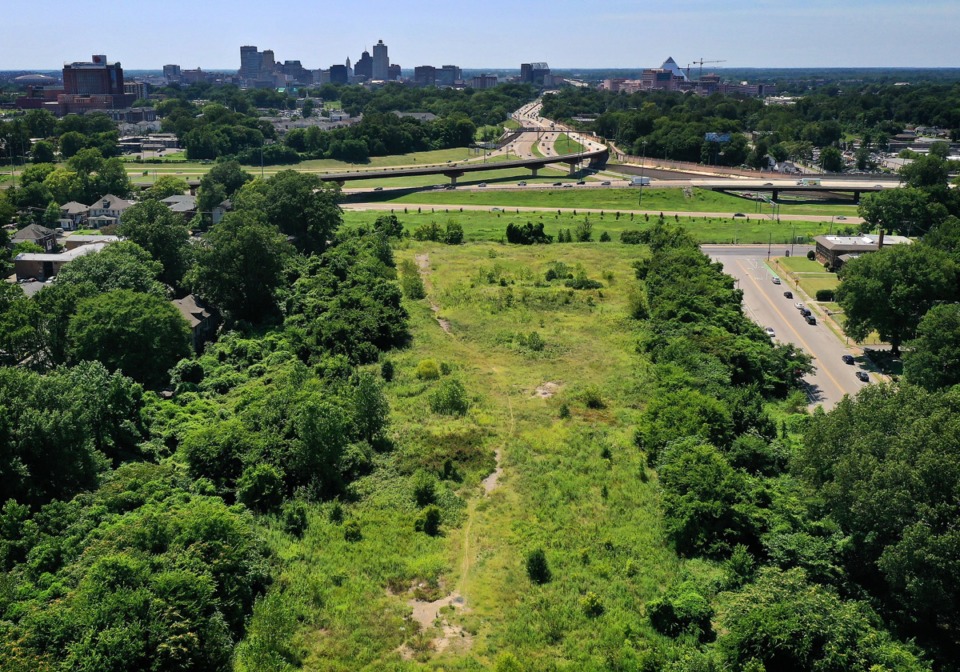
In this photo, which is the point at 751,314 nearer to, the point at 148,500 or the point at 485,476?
the point at 485,476

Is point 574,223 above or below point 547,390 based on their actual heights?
above

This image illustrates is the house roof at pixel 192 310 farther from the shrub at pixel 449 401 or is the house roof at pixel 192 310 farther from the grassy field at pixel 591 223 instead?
the grassy field at pixel 591 223

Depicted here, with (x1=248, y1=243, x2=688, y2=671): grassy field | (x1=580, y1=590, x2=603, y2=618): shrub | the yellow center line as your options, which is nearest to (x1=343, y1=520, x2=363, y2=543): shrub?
(x1=248, y1=243, x2=688, y2=671): grassy field

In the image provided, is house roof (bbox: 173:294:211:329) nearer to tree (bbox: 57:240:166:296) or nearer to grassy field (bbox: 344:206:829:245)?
tree (bbox: 57:240:166:296)

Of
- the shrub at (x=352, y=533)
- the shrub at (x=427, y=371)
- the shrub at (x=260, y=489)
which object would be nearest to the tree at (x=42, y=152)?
the shrub at (x=427, y=371)

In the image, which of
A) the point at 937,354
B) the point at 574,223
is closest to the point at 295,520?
the point at 937,354

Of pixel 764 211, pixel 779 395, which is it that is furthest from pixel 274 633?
pixel 764 211

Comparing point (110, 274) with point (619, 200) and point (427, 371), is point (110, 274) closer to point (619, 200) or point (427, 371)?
point (427, 371)
